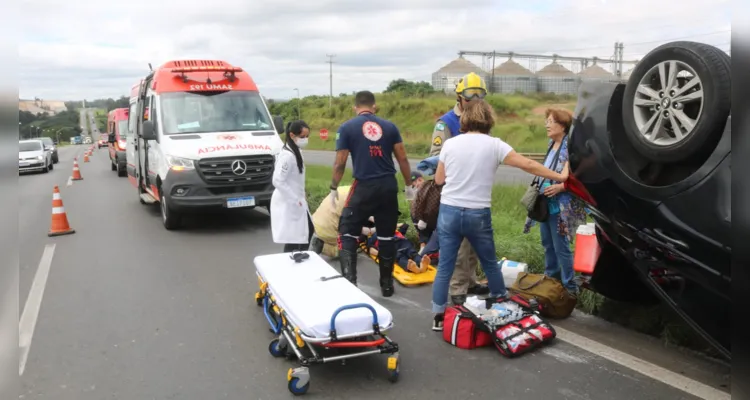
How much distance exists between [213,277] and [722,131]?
5.38m

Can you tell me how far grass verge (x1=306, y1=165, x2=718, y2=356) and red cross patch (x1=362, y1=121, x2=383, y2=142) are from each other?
6.82 ft

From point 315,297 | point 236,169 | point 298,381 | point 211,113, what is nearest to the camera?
point 298,381

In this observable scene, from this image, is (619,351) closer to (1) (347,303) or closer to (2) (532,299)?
(2) (532,299)

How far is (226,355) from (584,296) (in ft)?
10.5

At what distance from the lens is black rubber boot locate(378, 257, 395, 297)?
595 centimetres

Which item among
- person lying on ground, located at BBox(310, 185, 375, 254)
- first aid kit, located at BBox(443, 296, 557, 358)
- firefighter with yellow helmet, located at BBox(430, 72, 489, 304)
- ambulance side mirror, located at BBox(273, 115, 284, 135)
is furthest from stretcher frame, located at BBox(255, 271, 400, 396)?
ambulance side mirror, located at BBox(273, 115, 284, 135)

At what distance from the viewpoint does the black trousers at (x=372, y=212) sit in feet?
18.8

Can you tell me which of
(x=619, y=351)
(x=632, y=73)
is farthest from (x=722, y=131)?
(x=619, y=351)

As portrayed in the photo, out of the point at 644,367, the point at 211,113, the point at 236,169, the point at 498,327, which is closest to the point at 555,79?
the point at 211,113

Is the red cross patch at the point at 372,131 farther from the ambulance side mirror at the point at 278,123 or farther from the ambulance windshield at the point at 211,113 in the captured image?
the ambulance windshield at the point at 211,113

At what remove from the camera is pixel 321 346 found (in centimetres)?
420

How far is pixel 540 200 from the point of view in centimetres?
545

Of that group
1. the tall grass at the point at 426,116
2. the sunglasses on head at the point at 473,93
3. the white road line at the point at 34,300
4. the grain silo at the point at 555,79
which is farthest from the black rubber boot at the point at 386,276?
the grain silo at the point at 555,79

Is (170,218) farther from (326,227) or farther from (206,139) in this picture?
(326,227)
